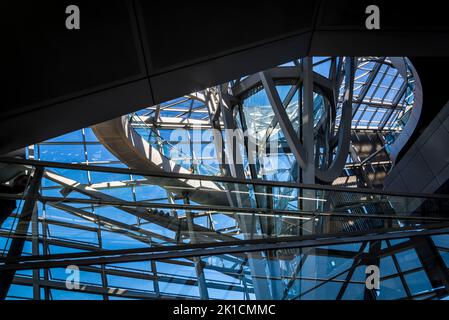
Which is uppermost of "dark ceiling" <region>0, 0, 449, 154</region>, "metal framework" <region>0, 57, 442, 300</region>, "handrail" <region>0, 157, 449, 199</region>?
"dark ceiling" <region>0, 0, 449, 154</region>

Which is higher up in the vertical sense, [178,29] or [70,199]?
[178,29]

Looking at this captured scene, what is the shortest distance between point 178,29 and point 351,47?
84.7 inches

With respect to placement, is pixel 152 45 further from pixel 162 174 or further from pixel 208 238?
pixel 208 238

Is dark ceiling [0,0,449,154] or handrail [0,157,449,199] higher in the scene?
dark ceiling [0,0,449,154]

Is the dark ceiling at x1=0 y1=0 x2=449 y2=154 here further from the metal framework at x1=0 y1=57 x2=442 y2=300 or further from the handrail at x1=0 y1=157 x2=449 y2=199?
the metal framework at x1=0 y1=57 x2=442 y2=300

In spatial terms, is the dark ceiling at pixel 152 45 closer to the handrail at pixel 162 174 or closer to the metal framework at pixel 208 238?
the handrail at pixel 162 174

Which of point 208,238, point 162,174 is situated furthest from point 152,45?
point 208,238

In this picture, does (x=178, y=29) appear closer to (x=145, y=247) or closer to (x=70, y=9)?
(x=70, y=9)

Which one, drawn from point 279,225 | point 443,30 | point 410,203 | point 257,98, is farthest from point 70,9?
point 257,98

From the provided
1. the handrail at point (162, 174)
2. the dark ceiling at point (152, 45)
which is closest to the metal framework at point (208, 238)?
the handrail at point (162, 174)

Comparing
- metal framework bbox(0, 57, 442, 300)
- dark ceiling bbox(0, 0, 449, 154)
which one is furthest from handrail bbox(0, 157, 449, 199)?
dark ceiling bbox(0, 0, 449, 154)

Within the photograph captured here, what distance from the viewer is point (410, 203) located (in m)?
6.18

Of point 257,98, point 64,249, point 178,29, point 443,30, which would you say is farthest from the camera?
point 257,98

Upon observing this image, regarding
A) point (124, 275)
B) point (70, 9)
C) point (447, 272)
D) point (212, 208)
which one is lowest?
point (447, 272)
